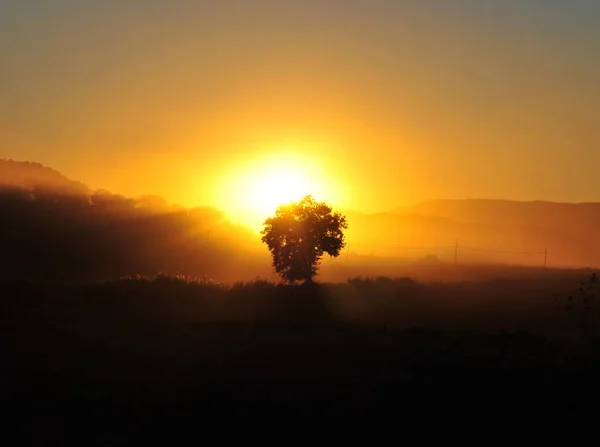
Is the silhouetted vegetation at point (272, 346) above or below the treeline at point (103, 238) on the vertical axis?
below

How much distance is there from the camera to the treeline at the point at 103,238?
124 metres

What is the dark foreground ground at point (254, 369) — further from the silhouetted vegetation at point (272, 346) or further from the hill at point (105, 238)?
the hill at point (105, 238)

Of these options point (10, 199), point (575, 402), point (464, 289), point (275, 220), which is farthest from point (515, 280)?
point (10, 199)

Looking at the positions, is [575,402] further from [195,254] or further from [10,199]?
[10,199]

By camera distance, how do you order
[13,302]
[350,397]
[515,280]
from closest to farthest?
[350,397] → [13,302] → [515,280]

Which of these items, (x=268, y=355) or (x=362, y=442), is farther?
(x=268, y=355)

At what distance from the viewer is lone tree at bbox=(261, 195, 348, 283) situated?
81500 mm

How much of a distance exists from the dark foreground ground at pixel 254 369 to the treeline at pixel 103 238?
6832 cm

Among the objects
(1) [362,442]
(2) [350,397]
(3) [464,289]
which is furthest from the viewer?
(3) [464,289]

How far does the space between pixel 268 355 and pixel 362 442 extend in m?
12.3

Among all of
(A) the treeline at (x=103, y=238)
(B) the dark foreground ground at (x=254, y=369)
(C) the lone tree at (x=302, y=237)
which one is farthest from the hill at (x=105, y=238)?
(B) the dark foreground ground at (x=254, y=369)

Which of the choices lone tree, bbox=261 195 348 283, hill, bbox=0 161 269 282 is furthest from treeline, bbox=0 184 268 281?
lone tree, bbox=261 195 348 283

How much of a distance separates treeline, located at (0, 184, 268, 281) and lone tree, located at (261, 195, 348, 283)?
41939mm

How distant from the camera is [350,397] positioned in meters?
30.0
